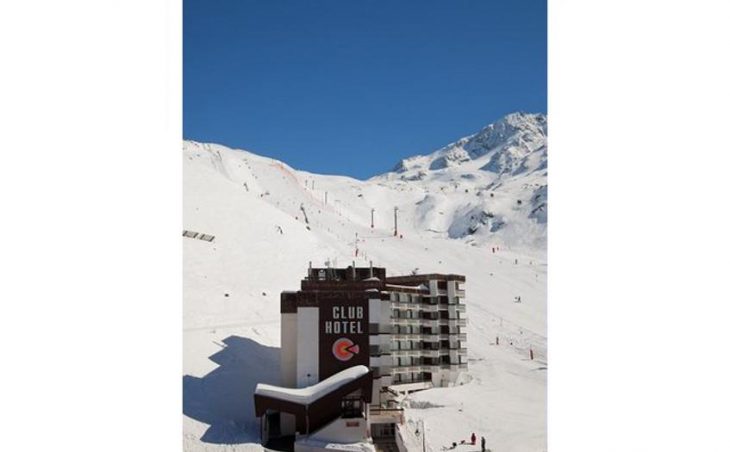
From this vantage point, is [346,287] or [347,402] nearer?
[347,402]

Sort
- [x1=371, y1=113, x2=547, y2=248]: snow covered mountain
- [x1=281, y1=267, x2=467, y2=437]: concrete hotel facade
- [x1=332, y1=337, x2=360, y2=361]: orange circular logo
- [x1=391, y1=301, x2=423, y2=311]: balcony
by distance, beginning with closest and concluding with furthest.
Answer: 1. [x1=281, y1=267, x2=467, y2=437]: concrete hotel facade
2. [x1=332, y1=337, x2=360, y2=361]: orange circular logo
3. [x1=391, y1=301, x2=423, y2=311]: balcony
4. [x1=371, y1=113, x2=547, y2=248]: snow covered mountain

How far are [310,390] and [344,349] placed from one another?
203 centimetres

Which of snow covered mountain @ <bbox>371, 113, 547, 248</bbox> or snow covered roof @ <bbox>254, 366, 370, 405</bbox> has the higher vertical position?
snow covered mountain @ <bbox>371, 113, 547, 248</bbox>

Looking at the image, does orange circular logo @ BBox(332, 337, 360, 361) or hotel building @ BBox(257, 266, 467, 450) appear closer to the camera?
hotel building @ BBox(257, 266, 467, 450)

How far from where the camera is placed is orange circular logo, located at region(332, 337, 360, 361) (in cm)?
2253

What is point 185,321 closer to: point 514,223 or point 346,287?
point 346,287

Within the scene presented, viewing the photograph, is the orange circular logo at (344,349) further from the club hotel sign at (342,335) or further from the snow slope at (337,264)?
the snow slope at (337,264)

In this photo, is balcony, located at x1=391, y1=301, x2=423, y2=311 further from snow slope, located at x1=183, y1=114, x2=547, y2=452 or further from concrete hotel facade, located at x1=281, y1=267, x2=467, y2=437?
snow slope, located at x1=183, y1=114, x2=547, y2=452

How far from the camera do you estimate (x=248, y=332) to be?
103 ft

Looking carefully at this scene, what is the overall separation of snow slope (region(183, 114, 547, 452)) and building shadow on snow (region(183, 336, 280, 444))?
2.2 inches

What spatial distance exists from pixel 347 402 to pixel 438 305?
9.83 meters

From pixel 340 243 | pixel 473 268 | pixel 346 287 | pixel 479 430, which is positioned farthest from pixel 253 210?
pixel 479 430

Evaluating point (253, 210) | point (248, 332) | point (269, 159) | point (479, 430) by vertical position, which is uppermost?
point (269, 159)

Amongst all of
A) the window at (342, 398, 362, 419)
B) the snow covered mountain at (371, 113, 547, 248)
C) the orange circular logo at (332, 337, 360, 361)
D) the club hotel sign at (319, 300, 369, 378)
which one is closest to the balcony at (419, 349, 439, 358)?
the club hotel sign at (319, 300, 369, 378)
